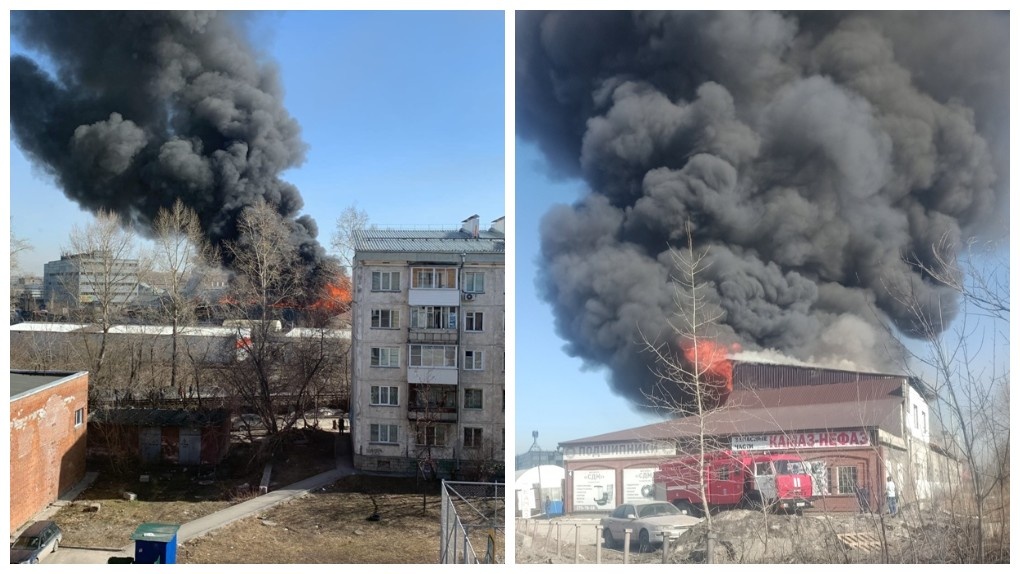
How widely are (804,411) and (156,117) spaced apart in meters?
4.53

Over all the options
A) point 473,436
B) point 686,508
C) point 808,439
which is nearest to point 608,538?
point 686,508

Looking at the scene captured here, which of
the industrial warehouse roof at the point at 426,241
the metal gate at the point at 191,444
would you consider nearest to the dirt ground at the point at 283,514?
the metal gate at the point at 191,444

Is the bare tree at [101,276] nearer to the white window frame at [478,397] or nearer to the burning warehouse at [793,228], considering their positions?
Answer: the white window frame at [478,397]

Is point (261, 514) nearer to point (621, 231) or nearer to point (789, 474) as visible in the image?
point (621, 231)

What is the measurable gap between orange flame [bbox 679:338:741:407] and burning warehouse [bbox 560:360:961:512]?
3cm

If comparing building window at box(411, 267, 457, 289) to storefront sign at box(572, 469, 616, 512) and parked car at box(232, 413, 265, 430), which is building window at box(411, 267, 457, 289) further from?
storefront sign at box(572, 469, 616, 512)

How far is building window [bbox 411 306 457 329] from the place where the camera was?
5.45m

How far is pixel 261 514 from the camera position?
4723mm

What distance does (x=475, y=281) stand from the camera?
5.32m

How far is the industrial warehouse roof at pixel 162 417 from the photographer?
16.1 ft

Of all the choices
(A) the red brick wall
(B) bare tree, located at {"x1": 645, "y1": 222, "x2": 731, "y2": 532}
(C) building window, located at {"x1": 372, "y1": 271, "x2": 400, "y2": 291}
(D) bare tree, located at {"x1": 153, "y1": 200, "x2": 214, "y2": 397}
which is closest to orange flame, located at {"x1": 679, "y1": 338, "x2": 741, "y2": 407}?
(B) bare tree, located at {"x1": 645, "y1": 222, "x2": 731, "y2": 532}

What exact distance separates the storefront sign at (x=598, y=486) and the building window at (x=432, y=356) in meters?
1.93

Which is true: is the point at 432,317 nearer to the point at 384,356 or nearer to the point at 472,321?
the point at 472,321
